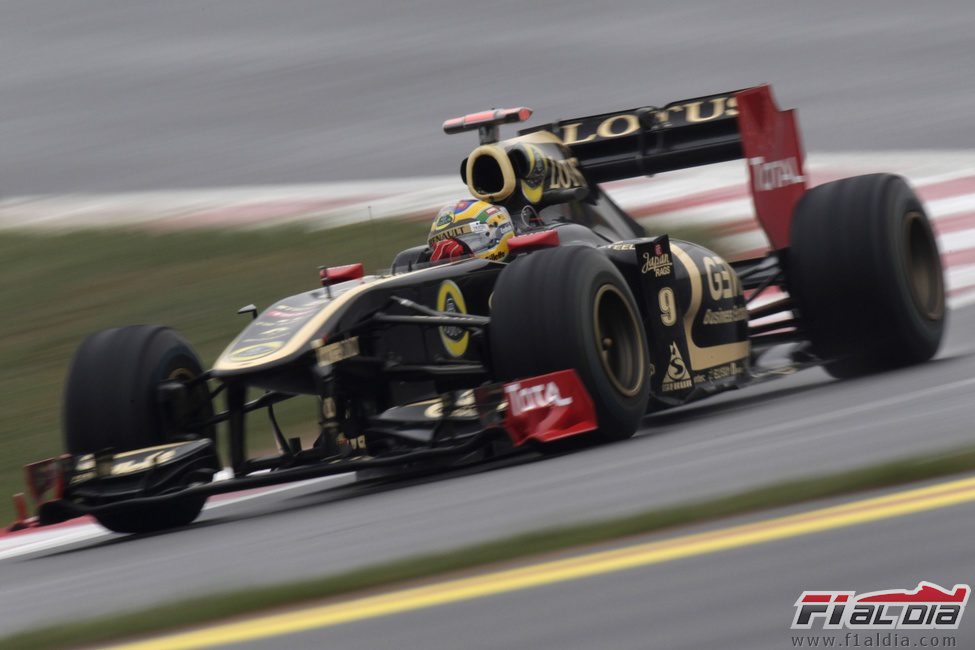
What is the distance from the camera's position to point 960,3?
71.7 ft

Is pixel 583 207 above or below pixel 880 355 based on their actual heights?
above

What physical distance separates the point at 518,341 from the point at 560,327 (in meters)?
0.20

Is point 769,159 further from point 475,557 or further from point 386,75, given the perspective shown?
point 386,75

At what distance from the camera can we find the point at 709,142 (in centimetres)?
953

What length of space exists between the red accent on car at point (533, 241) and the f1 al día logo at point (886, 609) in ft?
13.8

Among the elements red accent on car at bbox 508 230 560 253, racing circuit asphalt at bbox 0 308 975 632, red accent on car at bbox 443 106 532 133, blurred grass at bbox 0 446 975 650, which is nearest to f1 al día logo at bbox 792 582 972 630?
racing circuit asphalt at bbox 0 308 975 632

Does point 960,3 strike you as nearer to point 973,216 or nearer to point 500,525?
point 973,216

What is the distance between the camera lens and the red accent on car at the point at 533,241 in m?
7.78

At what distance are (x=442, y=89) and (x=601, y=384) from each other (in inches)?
508

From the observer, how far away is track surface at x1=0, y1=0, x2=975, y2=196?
57.0ft

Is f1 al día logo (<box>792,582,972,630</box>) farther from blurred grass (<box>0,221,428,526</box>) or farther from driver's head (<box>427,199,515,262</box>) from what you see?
blurred grass (<box>0,221,428,526</box>)

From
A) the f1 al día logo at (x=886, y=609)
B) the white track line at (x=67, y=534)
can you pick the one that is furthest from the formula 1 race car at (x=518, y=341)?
the f1 al día logo at (x=886, y=609)

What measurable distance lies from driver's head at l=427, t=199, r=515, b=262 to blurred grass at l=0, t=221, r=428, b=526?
2046 mm

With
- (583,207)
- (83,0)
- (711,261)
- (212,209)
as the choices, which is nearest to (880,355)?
(711,261)
